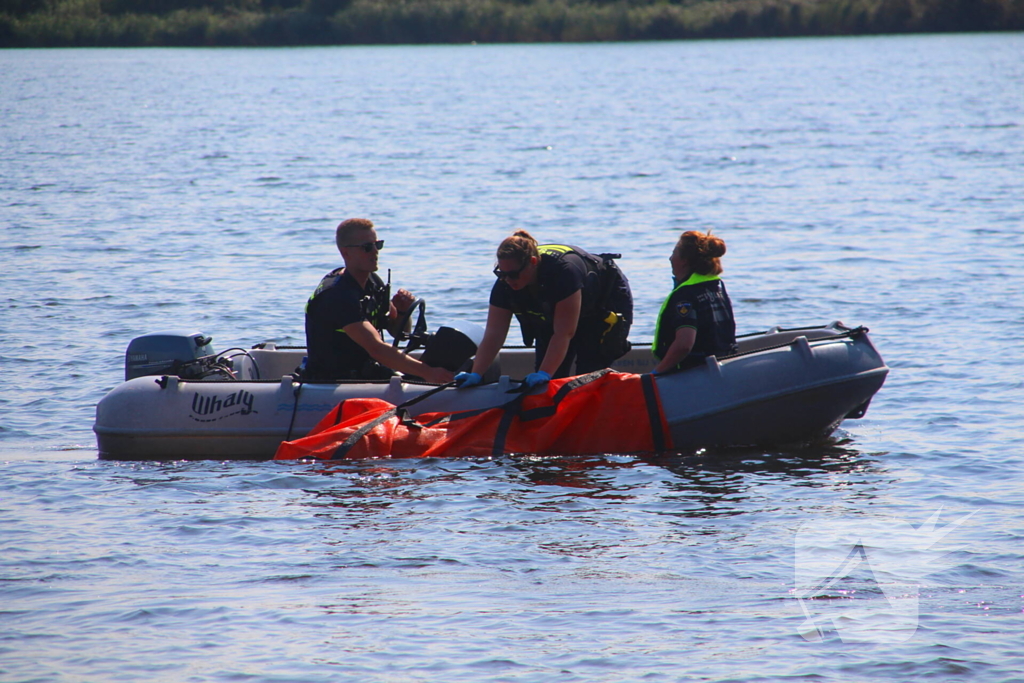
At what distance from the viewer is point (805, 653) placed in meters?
4.41

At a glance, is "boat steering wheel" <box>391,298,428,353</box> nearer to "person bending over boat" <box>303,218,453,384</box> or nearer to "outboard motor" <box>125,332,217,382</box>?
"person bending over boat" <box>303,218,453,384</box>

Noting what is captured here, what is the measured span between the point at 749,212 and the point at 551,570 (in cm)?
1275

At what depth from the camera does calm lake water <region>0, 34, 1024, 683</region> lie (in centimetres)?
454

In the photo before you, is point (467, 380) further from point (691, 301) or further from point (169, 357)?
point (169, 357)

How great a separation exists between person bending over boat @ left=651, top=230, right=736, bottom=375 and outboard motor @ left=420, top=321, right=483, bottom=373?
1.17m

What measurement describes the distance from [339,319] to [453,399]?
775 millimetres

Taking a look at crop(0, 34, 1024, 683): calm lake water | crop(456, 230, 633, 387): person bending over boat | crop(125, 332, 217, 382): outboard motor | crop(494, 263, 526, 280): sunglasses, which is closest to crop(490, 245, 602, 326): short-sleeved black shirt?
crop(456, 230, 633, 387): person bending over boat

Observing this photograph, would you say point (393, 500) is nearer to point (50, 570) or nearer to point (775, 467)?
point (50, 570)

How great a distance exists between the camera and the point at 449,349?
23.0ft

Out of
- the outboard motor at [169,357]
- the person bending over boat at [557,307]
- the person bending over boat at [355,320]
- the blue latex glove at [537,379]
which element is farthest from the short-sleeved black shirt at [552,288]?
the outboard motor at [169,357]

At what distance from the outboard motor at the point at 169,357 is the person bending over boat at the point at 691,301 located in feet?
8.90

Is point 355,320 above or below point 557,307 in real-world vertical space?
below

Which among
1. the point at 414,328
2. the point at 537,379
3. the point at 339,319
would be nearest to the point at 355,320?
the point at 339,319

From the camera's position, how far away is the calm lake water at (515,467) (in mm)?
4543
